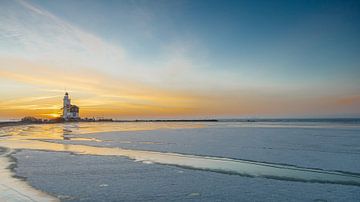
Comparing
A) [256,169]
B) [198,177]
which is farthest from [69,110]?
[198,177]

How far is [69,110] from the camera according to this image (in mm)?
140375

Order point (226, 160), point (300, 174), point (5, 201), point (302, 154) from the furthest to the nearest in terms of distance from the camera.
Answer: point (302, 154)
point (226, 160)
point (300, 174)
point (5, 201)

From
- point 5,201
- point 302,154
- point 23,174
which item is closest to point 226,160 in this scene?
point 302,154

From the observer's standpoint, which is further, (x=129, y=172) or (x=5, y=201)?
(x=129, y=172)

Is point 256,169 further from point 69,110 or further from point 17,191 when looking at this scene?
point 69,110

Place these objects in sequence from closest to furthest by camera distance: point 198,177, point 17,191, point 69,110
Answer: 1. point 17,191
2. point 198,177
3. point 69,110

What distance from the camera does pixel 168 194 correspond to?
727cm

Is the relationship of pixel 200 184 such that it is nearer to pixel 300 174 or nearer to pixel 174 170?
pixel 174 170

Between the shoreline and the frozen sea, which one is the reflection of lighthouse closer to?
the frozen sea

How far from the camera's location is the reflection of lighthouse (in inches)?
5384

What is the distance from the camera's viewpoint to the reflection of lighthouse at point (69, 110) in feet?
449

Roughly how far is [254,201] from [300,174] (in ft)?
12.5

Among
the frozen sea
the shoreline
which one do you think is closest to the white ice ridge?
the frozen sea

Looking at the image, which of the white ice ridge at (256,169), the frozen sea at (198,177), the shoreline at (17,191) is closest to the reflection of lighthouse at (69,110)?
the frozen sea at (198,177)
